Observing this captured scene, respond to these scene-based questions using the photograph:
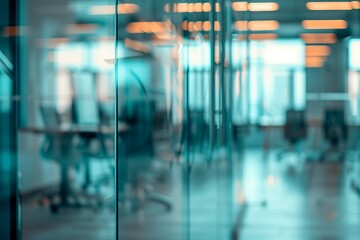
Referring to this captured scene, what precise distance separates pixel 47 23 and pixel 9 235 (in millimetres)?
6291

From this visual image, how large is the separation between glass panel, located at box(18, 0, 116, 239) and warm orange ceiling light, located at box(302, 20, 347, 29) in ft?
13.4

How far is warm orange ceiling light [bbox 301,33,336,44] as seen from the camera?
12.6 meters

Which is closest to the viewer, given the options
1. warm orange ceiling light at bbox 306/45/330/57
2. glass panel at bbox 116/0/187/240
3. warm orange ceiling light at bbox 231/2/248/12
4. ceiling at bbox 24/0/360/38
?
warm orange ceiling light at bbox 231/2/248/12

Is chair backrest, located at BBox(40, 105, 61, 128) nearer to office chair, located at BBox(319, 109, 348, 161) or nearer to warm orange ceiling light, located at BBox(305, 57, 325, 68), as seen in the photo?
office chair, located at BBox(319, 109, 348, 161)

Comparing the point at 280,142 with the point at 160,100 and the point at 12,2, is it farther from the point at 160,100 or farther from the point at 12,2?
the point at 12,2

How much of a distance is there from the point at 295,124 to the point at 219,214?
7.29 meters

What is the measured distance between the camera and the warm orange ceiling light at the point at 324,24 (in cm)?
1075

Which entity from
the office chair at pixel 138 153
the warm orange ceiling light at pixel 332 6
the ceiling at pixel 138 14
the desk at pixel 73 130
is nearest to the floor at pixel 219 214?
the office chair at pixel 138 153

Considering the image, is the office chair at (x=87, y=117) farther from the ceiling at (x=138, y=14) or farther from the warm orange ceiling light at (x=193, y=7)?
the warm orange ceiling light at (x=193, y=7)

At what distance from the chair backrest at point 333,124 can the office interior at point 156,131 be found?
0.02 meters

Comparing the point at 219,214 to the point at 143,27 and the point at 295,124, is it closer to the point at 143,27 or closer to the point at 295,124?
the point at 143,27

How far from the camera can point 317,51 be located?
1320cm

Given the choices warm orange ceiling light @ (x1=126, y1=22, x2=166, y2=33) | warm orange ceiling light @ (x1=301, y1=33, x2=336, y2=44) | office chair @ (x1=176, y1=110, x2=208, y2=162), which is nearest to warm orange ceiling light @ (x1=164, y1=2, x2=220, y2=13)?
office chair @ (x1=176, y1=110, x2=208, y2=162)

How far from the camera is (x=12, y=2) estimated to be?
2.29 m
